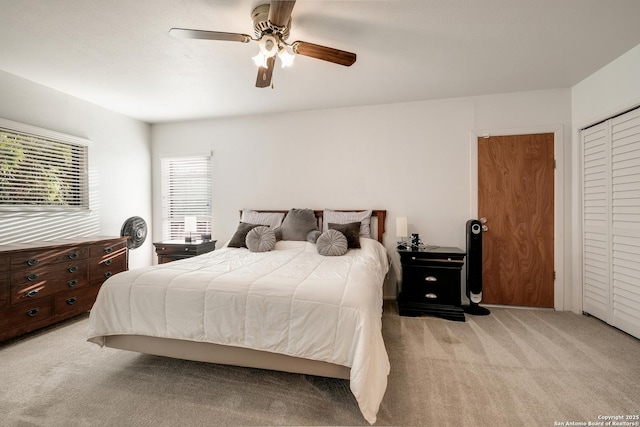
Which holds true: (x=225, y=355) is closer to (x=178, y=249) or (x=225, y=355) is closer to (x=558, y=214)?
(x=178, y=249)

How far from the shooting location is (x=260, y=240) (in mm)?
3070

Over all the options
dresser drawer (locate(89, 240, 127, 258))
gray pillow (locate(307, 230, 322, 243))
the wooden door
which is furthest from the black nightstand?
dresser drawer (locate(89, 240, 127, 258))

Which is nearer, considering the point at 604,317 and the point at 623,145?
the point at 623,145

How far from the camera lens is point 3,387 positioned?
1.73 metres

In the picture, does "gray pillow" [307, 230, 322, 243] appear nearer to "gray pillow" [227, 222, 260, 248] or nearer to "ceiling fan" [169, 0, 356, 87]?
"gray pillow" [227, 222, 260, 248]

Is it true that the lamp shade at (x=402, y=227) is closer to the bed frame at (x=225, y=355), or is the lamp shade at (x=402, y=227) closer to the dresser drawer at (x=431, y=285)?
the dresser drawer at (x=431, y=285)

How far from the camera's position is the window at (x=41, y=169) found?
2.71 meters

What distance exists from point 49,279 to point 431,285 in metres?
3.86

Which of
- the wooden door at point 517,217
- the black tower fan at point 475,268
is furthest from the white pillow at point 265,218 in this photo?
the wooden door at point 517,217

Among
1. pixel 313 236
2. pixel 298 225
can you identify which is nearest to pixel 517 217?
pixel 313 236

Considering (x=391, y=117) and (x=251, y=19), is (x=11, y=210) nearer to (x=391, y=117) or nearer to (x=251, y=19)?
(x=251, y=19)

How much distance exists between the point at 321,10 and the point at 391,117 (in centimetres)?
196

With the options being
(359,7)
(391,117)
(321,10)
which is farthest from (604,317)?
(321,10)

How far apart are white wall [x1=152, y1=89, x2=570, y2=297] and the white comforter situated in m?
1.73
